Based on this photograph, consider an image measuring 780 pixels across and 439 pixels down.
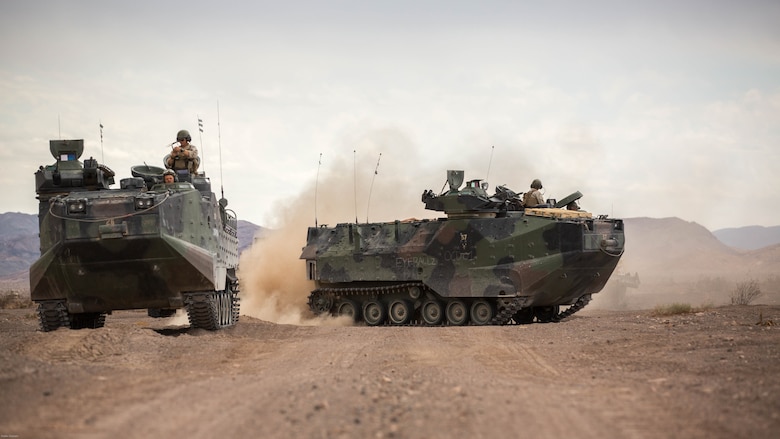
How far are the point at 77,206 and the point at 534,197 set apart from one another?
40.1ft

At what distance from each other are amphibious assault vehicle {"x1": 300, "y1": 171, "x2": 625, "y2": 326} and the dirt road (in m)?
5.15

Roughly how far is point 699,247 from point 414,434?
11571cm

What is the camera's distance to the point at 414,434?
270 inches

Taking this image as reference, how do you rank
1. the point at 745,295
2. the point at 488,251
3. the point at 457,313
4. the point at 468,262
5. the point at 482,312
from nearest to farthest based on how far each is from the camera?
1. the point at 488,251
2. the point at 468,262
3. the point at 482,312
4. the point at 457,313
5. the point at 745,295

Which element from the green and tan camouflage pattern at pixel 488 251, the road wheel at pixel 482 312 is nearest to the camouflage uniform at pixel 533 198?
the green and tan camouflage pattern at pixel 488 251

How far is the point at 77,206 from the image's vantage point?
15820mm

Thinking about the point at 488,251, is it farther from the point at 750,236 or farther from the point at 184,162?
the point at 750,236

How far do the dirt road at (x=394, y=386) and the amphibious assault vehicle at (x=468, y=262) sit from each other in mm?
5146

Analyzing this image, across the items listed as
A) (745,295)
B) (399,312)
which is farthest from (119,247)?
(745,295)

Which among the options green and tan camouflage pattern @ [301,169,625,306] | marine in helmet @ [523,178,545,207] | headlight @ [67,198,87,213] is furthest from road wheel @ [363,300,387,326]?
headlight @ [67,198,87,213]

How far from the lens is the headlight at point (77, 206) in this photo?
15.8 metres

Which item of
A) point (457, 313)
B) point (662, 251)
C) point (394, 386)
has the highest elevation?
point (662, 251)

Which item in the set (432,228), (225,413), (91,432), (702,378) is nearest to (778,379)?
(702,378)

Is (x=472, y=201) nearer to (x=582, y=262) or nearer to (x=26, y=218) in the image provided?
(x=582, y=262)
